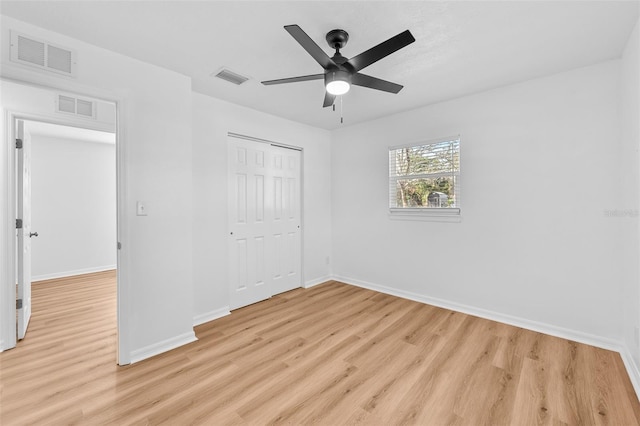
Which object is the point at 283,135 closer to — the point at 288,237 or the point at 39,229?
the point at 288,237

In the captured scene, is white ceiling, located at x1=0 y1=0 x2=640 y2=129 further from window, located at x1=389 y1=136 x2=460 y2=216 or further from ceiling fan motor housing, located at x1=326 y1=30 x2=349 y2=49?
window, located at x1=389 y1=136 x2=460 y2=216

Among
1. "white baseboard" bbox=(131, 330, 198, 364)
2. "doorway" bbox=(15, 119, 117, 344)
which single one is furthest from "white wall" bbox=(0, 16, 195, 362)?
"doorway" bbox=(15, 119, 117, 344)

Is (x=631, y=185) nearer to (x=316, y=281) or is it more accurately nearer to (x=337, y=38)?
(x=337, y=38)

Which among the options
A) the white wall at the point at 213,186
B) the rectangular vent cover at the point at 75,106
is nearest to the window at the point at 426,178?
the white wall at the point at 213,186

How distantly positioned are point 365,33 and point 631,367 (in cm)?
324

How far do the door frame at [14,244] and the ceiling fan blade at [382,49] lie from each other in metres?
1.99

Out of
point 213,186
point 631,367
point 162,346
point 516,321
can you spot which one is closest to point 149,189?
point 213,186

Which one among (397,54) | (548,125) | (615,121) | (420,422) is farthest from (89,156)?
(615,121)

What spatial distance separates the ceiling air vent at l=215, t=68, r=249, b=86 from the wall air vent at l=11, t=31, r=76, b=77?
3.57ft

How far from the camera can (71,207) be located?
534 centimetres

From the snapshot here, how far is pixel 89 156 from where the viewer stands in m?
5.48

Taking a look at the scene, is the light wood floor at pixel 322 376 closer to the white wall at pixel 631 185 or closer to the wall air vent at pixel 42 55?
the white wall at pixel 631 185

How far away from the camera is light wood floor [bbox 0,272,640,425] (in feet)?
5.72

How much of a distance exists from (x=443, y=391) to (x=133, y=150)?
10.2 ft
